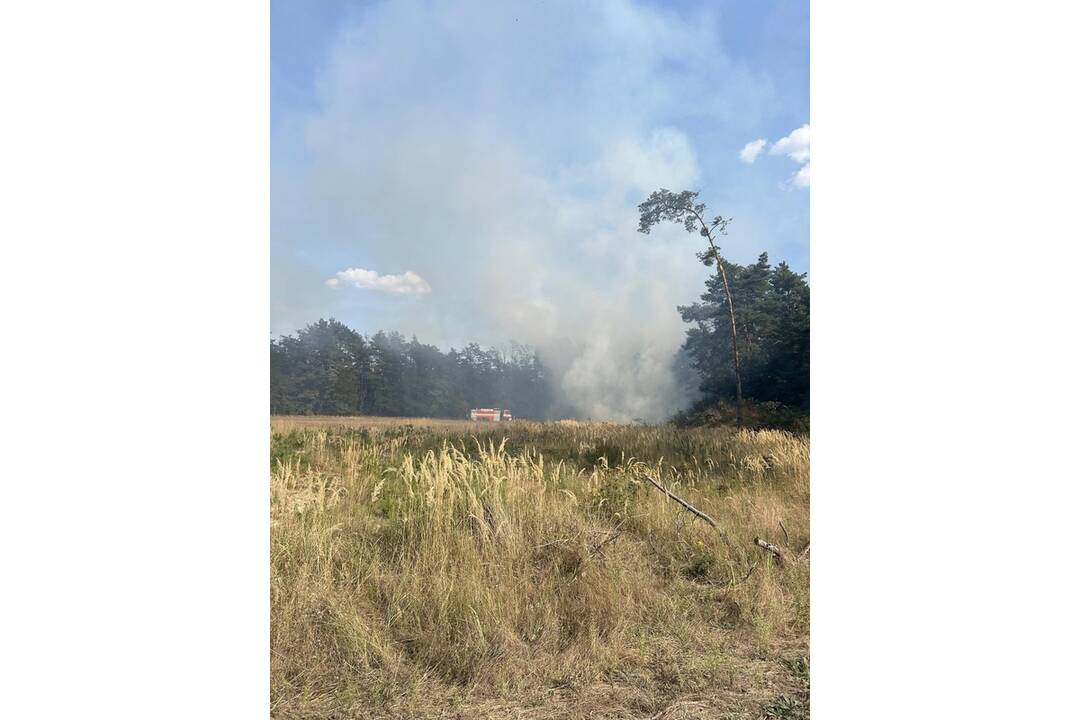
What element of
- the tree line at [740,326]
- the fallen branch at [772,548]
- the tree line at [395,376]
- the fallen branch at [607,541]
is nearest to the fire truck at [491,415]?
the tree line at [395,376]

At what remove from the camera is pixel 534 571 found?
236 cm

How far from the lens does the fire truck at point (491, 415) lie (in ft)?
8.33

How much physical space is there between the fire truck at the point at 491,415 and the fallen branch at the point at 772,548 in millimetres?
1396

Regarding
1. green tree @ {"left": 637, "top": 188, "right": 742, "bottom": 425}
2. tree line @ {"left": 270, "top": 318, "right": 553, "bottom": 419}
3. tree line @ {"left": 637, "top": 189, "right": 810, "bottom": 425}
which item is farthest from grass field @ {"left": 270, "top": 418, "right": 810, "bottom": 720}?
green tree @ {"left": 637, "top": 188, "right": 742, "bottom": 425}

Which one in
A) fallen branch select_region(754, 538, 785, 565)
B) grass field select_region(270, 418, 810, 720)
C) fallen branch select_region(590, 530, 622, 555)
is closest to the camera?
grass field select_region(270, 418, 810, 720)

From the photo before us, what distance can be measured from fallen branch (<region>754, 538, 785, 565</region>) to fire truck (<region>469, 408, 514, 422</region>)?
4.58ft

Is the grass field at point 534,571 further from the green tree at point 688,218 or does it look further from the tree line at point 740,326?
the green tree at point 688,218

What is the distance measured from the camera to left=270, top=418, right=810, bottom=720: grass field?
6.55 ft

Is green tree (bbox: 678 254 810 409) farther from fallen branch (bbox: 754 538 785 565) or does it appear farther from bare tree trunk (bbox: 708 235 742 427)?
fallen branch (bbox: 754 538 785 565)

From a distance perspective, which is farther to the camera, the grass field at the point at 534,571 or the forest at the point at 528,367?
the forest at the point at 528,367
